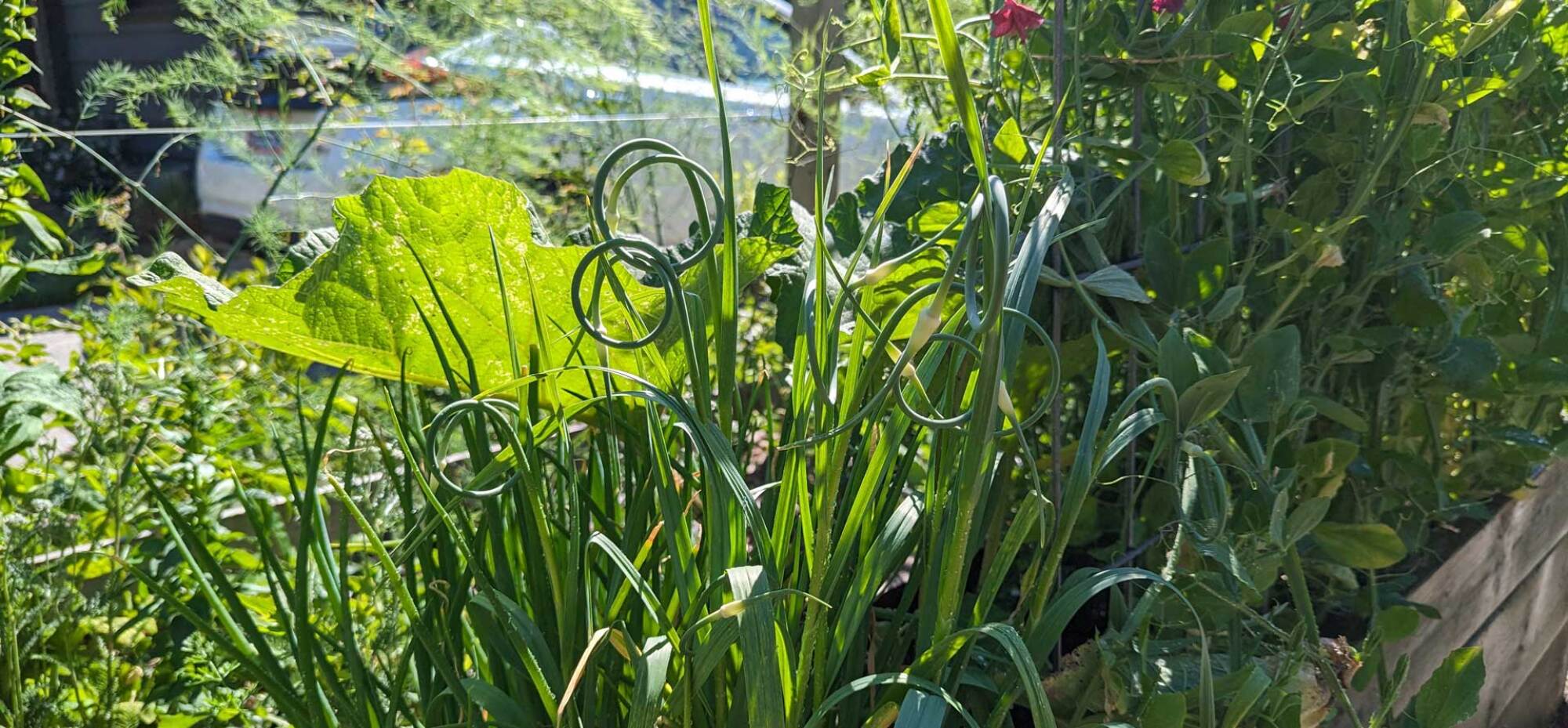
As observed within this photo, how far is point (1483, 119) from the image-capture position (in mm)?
1498

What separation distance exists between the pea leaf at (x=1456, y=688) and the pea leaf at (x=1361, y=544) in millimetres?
109

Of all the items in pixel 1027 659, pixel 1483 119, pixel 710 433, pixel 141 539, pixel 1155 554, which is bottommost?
pixel 141 539

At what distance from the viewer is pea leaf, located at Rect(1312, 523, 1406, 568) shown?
4.11 feet

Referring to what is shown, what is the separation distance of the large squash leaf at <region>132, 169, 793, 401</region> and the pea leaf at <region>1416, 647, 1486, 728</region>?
30.4 inches

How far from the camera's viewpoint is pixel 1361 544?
1.27 meters

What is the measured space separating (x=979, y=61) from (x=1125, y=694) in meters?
1.16

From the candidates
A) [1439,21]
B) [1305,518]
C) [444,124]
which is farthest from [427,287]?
[444,124]

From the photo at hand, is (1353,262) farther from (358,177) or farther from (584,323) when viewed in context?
(358,177)

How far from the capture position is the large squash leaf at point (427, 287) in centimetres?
109

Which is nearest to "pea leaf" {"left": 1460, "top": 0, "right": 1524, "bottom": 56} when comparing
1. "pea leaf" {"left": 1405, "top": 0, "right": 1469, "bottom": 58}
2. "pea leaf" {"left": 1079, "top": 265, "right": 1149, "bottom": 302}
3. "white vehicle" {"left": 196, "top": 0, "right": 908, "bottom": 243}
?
"pea leaf" {"left": 1405, "top": 0, "right": 1469, "bottom": 58}

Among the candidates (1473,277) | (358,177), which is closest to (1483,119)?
(1473,277)

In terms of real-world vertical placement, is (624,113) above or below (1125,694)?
above

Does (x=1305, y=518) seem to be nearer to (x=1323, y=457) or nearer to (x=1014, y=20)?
(x=1323, y=457)

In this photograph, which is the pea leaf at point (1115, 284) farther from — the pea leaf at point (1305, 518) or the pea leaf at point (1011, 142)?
the pea leaf at point (1305, 518)
